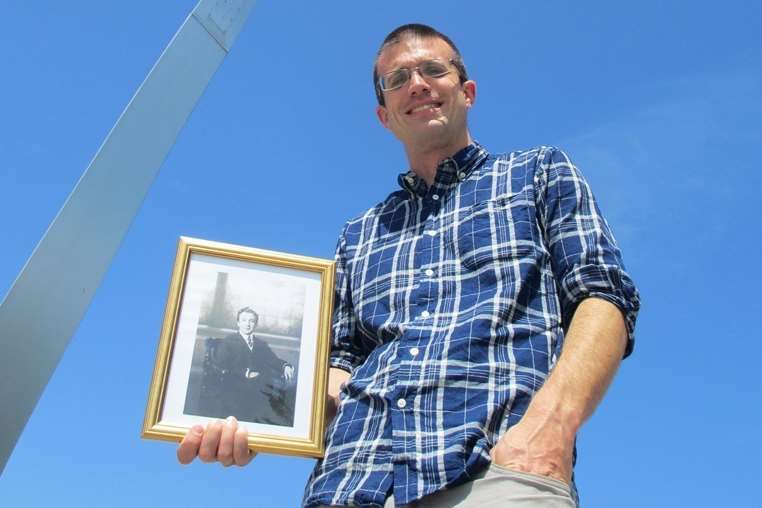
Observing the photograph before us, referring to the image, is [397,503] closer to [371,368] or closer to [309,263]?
[371,368]

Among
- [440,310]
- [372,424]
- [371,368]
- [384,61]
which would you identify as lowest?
[372,424]

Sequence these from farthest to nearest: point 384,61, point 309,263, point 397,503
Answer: point 384,61
point 309,263
point 397,503

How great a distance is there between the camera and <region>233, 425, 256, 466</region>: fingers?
5.72ft

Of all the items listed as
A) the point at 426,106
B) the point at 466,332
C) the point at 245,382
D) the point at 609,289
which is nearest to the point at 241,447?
the point at 245,382

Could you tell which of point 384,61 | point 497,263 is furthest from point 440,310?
point 384,61

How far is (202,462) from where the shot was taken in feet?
5.77

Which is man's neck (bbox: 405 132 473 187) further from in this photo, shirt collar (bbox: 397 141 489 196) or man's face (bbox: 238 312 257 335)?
man's face (bbox: 238 312 257 335)

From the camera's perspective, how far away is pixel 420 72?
245 cm

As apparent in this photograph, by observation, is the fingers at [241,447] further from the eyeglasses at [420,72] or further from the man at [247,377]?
the eyeglasses at [420,72]

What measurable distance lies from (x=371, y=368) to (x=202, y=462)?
18.5 inches

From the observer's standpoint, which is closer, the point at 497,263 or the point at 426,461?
the point at 426,461

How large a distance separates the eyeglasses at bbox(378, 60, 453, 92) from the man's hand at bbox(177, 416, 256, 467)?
1242 mm

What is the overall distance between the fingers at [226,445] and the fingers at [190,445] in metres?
0.05

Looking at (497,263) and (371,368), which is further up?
(497,263)
